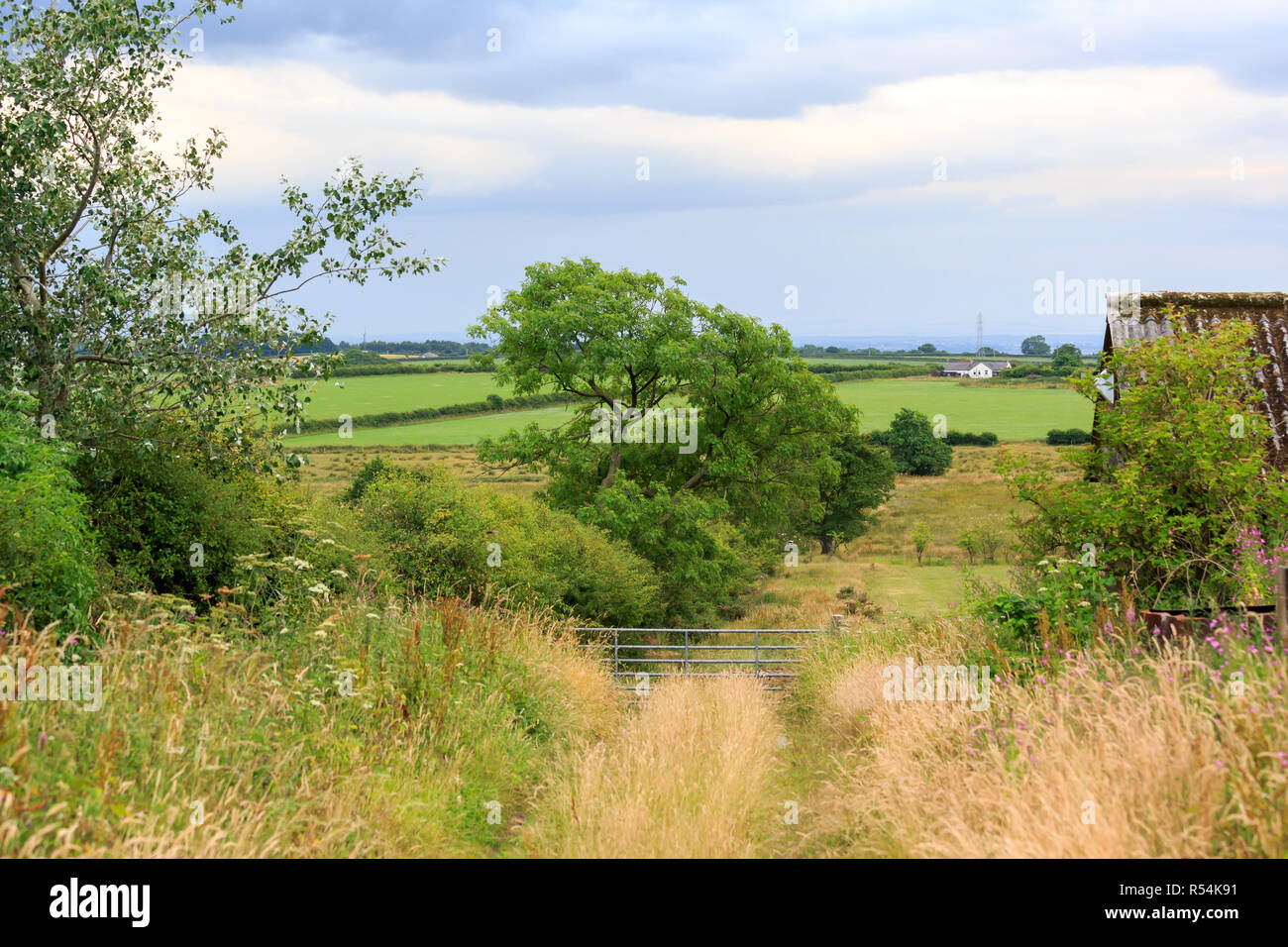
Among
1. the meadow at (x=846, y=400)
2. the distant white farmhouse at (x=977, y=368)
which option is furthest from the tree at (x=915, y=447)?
the distant white farmhouse at (x=977, y=368)

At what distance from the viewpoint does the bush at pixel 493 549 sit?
22750 millimetres

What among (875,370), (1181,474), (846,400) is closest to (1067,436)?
(846,400)

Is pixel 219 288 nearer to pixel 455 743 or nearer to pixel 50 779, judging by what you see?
pixel 455 743

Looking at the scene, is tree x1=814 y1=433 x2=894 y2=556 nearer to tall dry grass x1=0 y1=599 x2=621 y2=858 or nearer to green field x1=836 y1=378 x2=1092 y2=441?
green field x1=836 y1=378 x2=1092 y2=441

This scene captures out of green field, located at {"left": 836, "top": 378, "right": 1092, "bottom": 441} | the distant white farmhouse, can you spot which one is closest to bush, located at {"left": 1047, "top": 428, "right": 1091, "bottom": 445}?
green field, located at {"left": 836, "top": 378, "right": 1092, "bottom": 441}

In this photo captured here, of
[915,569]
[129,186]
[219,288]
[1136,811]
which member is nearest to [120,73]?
[129,186]

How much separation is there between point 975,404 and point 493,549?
123 m

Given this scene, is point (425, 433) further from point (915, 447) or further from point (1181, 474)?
point (1181, 474)

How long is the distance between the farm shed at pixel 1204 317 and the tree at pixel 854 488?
44.3 m

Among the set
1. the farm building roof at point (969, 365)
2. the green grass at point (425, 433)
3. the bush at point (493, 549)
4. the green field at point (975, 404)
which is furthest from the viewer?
the farm building roof at point (969, 365)

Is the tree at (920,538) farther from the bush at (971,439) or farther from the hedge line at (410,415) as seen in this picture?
the hedge line at (410,415)

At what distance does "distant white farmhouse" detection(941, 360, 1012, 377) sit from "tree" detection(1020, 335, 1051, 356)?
24848mm

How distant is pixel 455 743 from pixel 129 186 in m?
9.95

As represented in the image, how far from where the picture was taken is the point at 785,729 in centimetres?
1162
